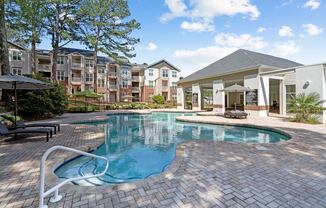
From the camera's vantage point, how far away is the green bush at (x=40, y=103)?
12.9m

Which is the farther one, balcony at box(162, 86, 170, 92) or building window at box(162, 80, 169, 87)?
building window at box(162, 80, 169, 87)

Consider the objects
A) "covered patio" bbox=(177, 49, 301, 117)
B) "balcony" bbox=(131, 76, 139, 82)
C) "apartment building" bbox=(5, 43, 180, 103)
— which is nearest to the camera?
"covered patio" bbox=(177, 49, 301, 117)

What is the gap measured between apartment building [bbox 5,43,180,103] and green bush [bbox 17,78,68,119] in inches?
657

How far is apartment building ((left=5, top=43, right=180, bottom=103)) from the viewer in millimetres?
32156

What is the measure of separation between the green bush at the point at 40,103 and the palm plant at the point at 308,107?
17.1m

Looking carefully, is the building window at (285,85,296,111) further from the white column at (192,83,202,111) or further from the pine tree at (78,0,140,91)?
the pine tree at (78,0,140,91)

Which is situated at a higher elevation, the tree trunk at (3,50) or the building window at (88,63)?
the building window at (88,63)

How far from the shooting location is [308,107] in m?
11.4

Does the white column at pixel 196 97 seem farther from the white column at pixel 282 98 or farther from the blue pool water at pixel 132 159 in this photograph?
the blue pool water at pixel 132 159

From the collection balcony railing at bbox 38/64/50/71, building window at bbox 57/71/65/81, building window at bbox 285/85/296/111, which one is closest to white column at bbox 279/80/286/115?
building window at bbox 285/85/296/111

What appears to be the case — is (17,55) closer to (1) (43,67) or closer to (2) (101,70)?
(1) (43,67)

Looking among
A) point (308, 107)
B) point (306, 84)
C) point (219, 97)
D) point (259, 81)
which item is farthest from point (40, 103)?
point (306, 84)

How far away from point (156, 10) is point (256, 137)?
12939mm

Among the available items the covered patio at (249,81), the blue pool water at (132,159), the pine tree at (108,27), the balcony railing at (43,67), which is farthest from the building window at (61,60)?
the blue pool water at (132,159)
